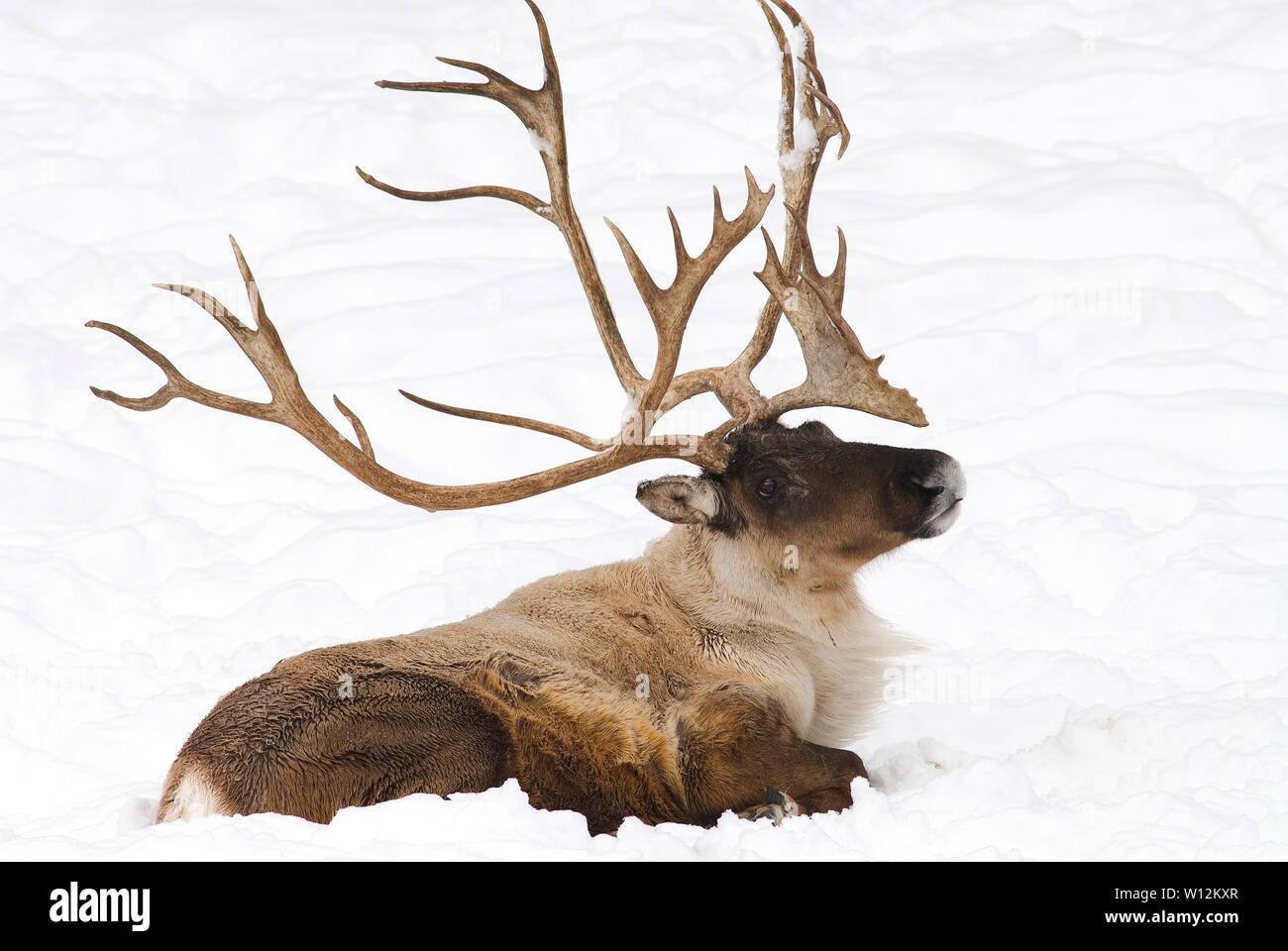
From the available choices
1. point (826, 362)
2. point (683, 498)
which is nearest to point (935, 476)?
point (826, 362)

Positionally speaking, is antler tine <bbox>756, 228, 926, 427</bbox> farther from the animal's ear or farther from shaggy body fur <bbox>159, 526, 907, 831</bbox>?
shaggy body fur <bbox>159, 526, 907, 831</bbox>

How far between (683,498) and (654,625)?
500 mm

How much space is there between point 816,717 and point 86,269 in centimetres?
923

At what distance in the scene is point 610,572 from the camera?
6090mm

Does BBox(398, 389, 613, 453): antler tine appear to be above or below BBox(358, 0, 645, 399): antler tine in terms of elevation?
below

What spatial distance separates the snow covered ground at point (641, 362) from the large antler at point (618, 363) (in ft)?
4.07

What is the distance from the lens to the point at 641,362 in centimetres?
1098

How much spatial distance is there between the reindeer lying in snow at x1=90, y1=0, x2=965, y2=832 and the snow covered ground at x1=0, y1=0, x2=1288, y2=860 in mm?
337

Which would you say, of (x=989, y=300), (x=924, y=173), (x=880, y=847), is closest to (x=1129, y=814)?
(x=880, y=847)

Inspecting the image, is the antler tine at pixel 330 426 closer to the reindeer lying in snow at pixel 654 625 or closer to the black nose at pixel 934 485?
the reindeer lying in snow at pixel 654 625

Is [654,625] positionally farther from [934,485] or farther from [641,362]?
[641,362]

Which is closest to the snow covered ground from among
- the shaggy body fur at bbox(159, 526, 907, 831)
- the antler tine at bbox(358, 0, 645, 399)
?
the shaggy body fur at bbox(159, 526, 907, 831)

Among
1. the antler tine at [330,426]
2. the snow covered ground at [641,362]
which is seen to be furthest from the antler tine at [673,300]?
the snow covered ground at [641,362]

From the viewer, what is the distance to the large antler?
548 cm
